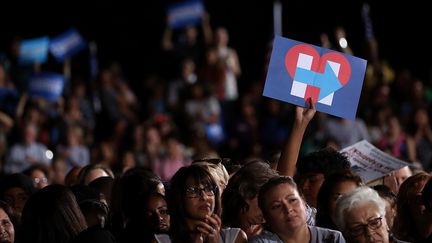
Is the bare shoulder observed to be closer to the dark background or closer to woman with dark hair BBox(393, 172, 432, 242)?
woman with dark hair BBox(393, 172, 432, 242)

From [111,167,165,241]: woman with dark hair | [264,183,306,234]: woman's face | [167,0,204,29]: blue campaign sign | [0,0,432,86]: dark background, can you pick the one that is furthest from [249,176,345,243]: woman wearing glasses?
[0,0,432,86]: dark background

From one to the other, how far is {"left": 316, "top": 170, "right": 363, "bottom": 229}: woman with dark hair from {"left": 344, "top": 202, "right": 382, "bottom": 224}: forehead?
592 millimetres

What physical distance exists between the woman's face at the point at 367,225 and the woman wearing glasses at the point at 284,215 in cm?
11

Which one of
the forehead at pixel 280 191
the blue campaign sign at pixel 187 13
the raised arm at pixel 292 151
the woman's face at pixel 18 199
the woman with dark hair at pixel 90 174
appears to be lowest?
the woman's face at pixel 18 199

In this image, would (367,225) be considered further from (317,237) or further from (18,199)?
(18,199)

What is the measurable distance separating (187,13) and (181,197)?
40.5 ft

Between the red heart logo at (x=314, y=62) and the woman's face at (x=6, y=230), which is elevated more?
the red heart logo at (x=314, y=62)

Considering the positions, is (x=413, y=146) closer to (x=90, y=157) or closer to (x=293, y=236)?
(x=90, y=157)

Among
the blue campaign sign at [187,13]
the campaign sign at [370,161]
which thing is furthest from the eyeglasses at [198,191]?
the blue campaign sign at [187,13]

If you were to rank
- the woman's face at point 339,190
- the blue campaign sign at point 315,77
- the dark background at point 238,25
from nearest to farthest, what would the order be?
the woman's face at point 339,190
the blue campaign sign at point 315,77
the dark background at point 238,25

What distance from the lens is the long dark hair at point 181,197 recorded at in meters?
5.98

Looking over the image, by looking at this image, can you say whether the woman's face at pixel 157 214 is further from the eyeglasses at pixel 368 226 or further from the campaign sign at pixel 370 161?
the campaign sign at pixel 370 161

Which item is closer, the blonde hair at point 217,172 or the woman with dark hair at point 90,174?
the blonde hair at point 217,172

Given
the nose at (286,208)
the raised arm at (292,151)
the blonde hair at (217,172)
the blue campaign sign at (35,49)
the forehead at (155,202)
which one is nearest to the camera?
the nose at (286,208)
